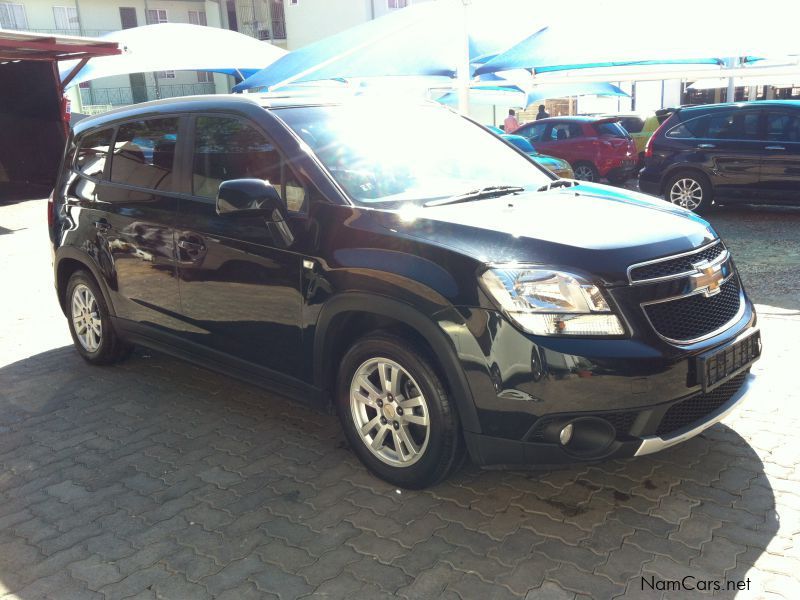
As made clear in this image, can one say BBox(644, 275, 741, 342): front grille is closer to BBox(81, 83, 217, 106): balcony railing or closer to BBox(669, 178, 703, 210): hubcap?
BBox(669, 178, 703, 210): hubcap

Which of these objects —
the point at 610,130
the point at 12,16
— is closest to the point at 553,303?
the point at 610,130

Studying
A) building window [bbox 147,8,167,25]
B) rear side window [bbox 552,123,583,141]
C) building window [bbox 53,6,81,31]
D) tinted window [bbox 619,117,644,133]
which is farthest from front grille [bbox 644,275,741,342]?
building window [bbox 147,8,167,25]

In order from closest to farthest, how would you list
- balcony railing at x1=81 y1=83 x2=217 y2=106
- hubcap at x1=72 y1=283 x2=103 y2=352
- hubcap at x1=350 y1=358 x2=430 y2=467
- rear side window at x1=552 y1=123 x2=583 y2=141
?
hubcap at x1=350 y1=358 x2=430 y2=467 → hubcap at x1=72 y1=283 x2=103 y2=352 → rear side window at x1=552 y1=123 x2=583 y2=141 → balcony railing at x1=81 y1=83 x2=217 y2=106

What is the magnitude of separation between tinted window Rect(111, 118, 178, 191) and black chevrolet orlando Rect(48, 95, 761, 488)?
0.02m

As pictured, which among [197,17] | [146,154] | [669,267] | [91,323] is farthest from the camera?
[197,17]

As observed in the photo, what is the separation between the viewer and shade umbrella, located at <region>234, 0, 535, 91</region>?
12875mm

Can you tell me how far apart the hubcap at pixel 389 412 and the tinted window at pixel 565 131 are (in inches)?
511

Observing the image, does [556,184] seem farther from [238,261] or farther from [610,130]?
[610,130]

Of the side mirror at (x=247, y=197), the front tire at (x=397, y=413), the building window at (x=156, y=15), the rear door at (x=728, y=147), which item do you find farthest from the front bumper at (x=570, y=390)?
the building window at (x=156, y=15)

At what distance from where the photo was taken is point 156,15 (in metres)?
39.8

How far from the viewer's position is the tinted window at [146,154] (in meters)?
4.34

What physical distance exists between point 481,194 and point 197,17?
42.3m

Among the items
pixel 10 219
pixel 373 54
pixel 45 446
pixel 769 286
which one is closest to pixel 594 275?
pixel 45 446

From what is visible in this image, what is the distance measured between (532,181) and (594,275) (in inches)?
53.7
